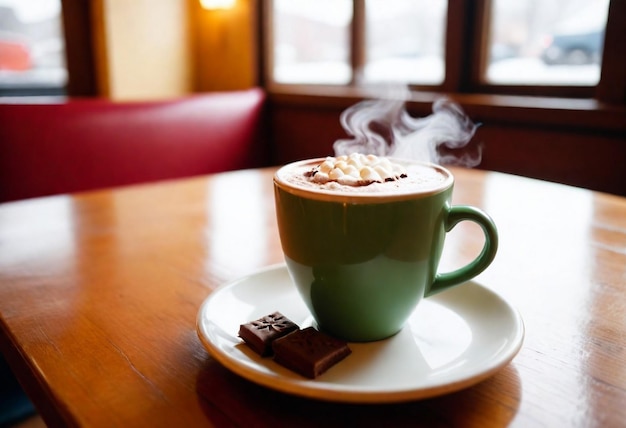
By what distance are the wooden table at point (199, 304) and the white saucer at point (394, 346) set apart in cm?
2

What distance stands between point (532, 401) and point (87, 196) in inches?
37.8

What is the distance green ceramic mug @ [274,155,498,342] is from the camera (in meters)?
0.46

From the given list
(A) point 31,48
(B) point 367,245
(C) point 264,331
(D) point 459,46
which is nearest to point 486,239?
(B) point 367,245

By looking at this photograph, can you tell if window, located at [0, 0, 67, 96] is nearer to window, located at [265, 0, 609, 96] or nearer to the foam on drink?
window, located at [265, 0, 609, 96]

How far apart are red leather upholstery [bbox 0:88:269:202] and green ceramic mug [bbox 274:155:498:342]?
1.85 m

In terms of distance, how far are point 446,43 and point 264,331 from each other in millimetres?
2285

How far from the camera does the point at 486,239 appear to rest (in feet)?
1.64

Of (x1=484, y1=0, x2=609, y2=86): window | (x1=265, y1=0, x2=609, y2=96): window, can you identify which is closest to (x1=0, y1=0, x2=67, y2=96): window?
(x1=265, y1=0, x2=609, y2=96): window

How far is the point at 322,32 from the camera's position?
10.8 feet

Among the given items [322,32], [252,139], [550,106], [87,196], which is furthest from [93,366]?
[322,32]

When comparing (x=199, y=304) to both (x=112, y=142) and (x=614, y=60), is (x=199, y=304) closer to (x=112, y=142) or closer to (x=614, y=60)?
(x=112, y=142)

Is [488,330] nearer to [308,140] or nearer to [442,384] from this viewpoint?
[442,384]

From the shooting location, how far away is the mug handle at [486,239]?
1.62ft

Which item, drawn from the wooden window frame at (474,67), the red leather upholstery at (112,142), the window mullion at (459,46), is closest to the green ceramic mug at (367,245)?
the wooden window frame at (474,67)
